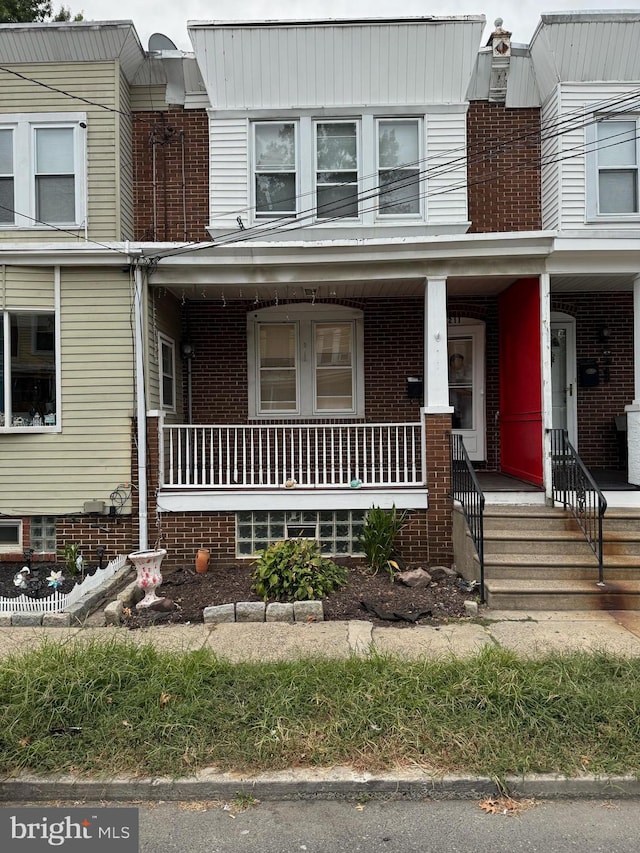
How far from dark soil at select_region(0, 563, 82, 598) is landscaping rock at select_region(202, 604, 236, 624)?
2059mm

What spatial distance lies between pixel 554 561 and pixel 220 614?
3.77 meters

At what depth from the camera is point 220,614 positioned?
6055mm

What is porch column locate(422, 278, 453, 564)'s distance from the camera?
787 centimetres

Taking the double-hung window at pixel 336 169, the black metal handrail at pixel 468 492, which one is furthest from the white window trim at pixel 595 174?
the black metal handrail at pixel 468 492

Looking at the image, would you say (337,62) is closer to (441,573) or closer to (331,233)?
(331,233)

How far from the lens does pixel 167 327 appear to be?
912cm

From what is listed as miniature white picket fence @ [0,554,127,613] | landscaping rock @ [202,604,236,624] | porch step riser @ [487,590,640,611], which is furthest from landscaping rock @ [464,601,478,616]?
miniature white picket fence @ [0,554,127,613]

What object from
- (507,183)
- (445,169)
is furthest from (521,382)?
(445,169)

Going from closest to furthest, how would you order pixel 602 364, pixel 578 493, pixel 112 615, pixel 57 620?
pixel 57 620 < pixel 112 615 < pixel 578 493 < pixel 602 364

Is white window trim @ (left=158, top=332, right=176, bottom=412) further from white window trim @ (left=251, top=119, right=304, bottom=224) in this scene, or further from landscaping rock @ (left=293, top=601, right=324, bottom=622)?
landscaping rock @ (left=293, top=601, right=324, bottom=622)

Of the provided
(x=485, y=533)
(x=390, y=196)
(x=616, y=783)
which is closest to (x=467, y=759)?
(x=616, y=783)

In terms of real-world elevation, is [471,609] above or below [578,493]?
below

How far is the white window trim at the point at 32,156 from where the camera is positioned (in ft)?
27.1

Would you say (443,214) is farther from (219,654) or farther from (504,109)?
(219,654)
